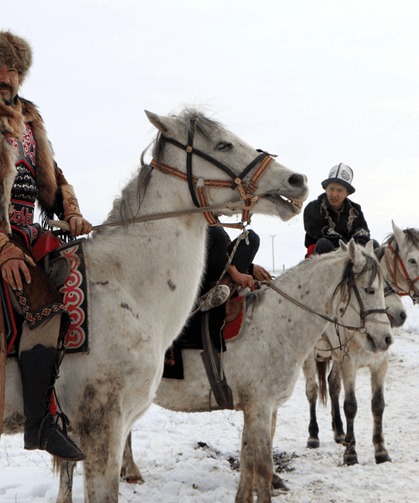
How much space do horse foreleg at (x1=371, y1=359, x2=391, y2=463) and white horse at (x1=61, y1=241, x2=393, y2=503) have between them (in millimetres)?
1501

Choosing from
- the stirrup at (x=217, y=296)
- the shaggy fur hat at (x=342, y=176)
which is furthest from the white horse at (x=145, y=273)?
the shaggy fur hat at (x=342, y=176)

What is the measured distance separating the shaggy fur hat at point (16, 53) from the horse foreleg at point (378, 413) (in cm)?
574

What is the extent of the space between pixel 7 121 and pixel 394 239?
5.79m

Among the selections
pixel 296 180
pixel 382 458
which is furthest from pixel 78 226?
pixel 382 458

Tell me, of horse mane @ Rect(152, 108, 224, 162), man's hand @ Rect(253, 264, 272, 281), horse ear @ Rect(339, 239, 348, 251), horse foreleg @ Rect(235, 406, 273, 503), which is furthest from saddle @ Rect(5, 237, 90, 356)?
horse ear @ Rect(339, 239, 348, 251)

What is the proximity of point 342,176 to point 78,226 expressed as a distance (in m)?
4.57

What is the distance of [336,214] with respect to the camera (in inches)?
258

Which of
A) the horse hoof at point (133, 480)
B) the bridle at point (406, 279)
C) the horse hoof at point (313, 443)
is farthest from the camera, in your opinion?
the horse hoof at point (313, 443)

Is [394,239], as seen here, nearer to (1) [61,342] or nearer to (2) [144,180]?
(2) [144,180]

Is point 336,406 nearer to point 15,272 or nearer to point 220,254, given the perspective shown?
point 220,254

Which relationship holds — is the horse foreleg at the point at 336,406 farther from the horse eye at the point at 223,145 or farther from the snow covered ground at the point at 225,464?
the horse eye at the point at 223,145

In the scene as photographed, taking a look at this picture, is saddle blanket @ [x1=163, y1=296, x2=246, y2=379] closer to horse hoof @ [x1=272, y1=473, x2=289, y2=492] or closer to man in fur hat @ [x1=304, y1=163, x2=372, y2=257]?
horse hoof @ [x1=272, y1=473, x2=289, y2=492]

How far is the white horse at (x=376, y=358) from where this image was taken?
6027mm

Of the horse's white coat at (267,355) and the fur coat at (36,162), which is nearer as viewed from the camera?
the fur coat at (36,162)
